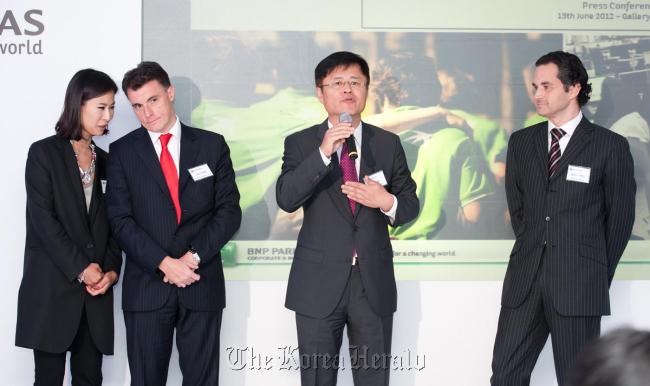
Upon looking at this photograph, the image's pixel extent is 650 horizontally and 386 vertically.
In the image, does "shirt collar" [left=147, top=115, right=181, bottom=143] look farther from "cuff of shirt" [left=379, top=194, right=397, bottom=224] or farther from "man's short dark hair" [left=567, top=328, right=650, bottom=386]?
"man's short dark hair" [left=567, top=328, right=650, bottom=386]

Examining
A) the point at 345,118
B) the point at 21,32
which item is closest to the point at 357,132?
the point at 345,118

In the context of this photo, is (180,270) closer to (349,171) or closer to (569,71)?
(349,171)

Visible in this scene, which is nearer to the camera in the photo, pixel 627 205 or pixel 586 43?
pixel 627 205

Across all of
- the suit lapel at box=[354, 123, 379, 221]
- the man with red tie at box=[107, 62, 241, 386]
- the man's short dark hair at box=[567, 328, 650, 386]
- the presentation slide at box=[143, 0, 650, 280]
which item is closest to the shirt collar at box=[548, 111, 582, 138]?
the presentation slide at box=[143, 0, 650, 280]

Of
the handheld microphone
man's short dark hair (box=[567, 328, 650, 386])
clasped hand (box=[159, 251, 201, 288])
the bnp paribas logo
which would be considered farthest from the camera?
the bnp paribas logo

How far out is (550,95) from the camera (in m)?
3.57

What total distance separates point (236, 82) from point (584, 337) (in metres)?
2.32

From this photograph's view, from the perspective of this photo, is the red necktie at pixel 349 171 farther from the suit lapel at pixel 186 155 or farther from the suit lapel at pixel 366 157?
the suit lapel at pixel 186 155

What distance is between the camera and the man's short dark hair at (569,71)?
358cm

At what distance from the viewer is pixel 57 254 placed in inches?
135

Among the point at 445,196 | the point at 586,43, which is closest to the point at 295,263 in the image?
the point at 445,196

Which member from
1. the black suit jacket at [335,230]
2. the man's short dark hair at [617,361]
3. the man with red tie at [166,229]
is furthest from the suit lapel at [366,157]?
the man's short dark hair at [617,361]

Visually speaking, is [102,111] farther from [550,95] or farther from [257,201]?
[550,95]

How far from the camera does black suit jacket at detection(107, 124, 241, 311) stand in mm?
3467
